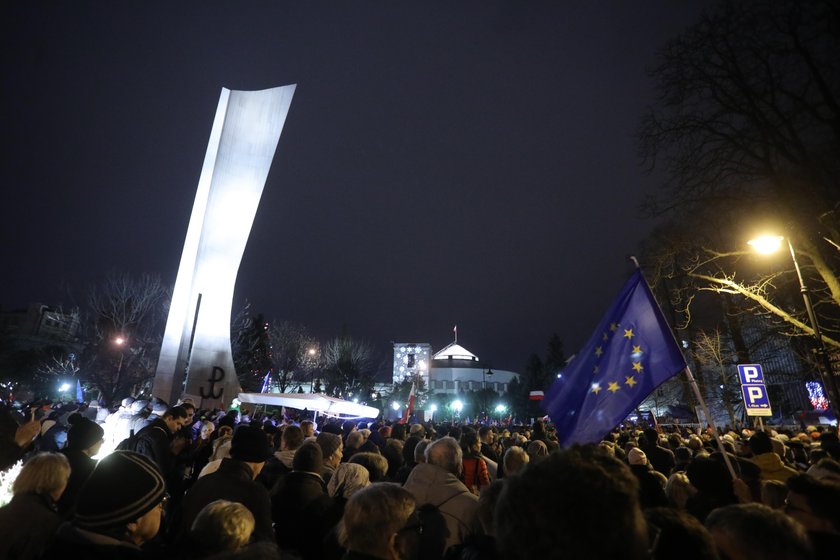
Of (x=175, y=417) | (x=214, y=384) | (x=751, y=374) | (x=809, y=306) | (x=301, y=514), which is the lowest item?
(x=301, y=514)

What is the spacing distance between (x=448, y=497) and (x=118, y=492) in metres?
2.56

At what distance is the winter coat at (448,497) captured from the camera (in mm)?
3752

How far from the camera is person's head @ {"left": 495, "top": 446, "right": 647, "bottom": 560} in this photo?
4.11ft

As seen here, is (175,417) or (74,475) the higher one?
(175,417)

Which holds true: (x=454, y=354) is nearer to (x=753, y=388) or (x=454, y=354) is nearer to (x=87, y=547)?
(x=753, y=388)

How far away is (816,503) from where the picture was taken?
Answer: 2922 mm

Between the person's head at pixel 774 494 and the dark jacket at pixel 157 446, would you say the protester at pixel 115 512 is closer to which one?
the dark jacket at pixel 157 446

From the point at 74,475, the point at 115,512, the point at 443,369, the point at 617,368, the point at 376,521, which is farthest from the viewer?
the point at 443,369

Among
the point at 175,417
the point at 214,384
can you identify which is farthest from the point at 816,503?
the point at 214,384

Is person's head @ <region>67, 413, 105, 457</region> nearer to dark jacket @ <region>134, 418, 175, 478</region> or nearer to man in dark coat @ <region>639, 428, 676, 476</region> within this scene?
dark jacket @ <region>134, 418, 175, 478</region>

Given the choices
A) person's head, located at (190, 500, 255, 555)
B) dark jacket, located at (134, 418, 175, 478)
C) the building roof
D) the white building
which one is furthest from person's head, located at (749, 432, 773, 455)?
the building roof

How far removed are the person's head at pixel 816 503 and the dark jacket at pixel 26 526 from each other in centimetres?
506

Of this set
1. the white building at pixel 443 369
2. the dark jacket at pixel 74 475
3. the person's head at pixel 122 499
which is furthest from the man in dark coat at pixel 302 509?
the white building at pixel 443 369

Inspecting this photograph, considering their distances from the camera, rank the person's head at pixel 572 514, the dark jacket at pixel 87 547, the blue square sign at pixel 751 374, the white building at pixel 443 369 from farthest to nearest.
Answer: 1. the white building at pixel 443 369
2. the blue square sign at pixel 751 374
3. the dark jacket at pixel 87 547
4. the person's head at pixel 572 514
